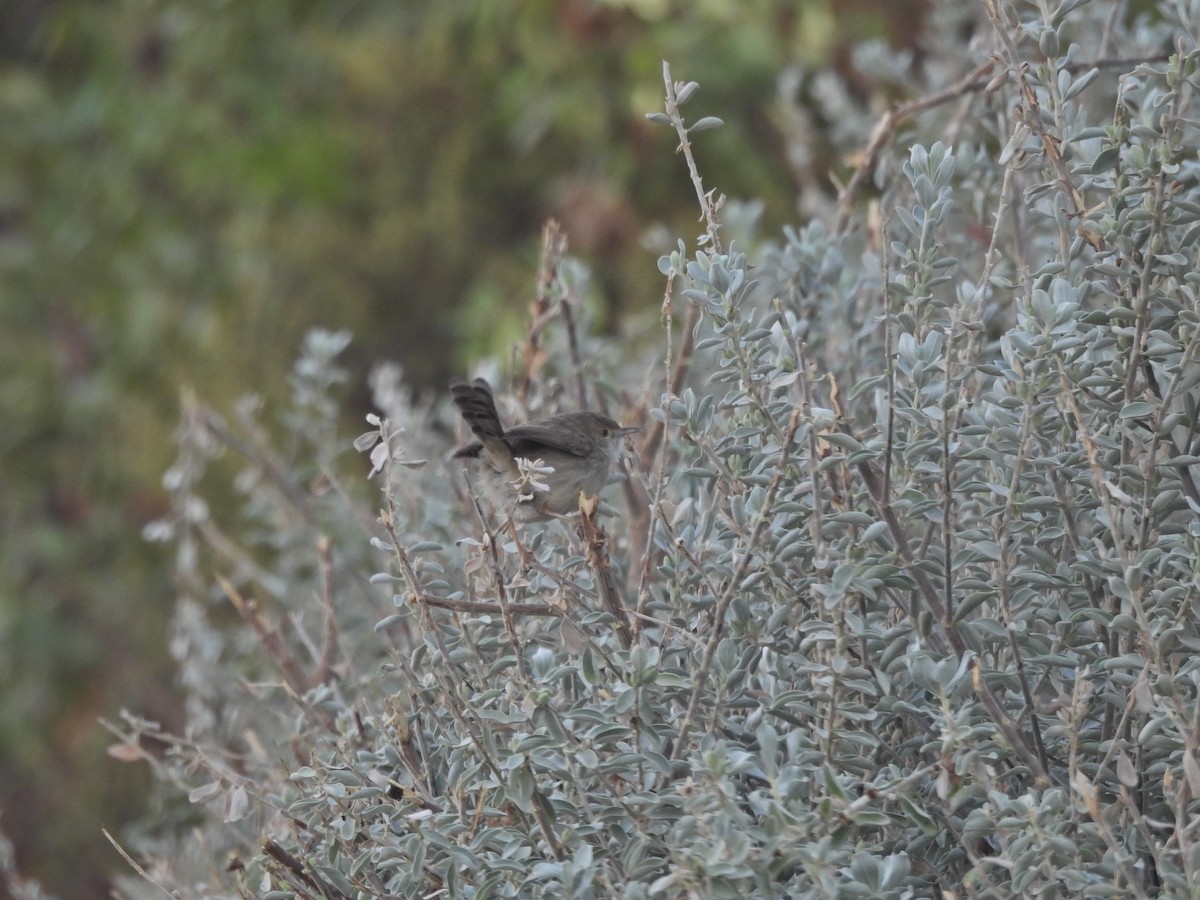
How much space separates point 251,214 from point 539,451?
3.75m

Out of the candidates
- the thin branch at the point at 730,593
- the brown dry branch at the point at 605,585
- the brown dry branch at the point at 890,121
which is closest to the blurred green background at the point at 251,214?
the brown dry branch at the point at 890,121

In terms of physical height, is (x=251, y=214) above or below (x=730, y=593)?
below

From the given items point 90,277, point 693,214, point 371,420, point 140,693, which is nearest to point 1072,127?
point 371,420

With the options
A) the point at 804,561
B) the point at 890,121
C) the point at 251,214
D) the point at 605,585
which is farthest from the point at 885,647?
the point at 251,214

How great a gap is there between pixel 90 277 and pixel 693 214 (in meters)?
3.22

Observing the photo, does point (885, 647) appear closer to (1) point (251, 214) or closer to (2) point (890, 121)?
(2) point (890, 121)

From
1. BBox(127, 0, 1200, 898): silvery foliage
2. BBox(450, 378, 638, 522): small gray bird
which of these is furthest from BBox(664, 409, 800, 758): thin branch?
BBox(450, 378, 638, 522): small gray bird

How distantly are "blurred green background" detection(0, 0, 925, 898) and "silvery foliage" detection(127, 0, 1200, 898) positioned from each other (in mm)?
2905

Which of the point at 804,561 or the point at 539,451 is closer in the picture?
the point at 804,561

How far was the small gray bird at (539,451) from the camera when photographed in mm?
2816

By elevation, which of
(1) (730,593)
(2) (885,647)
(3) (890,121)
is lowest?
(2) (885,647)

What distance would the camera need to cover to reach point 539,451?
3.28 metres

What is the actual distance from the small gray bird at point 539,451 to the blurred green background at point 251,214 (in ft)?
6.47

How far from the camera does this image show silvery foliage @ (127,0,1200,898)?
170cm
